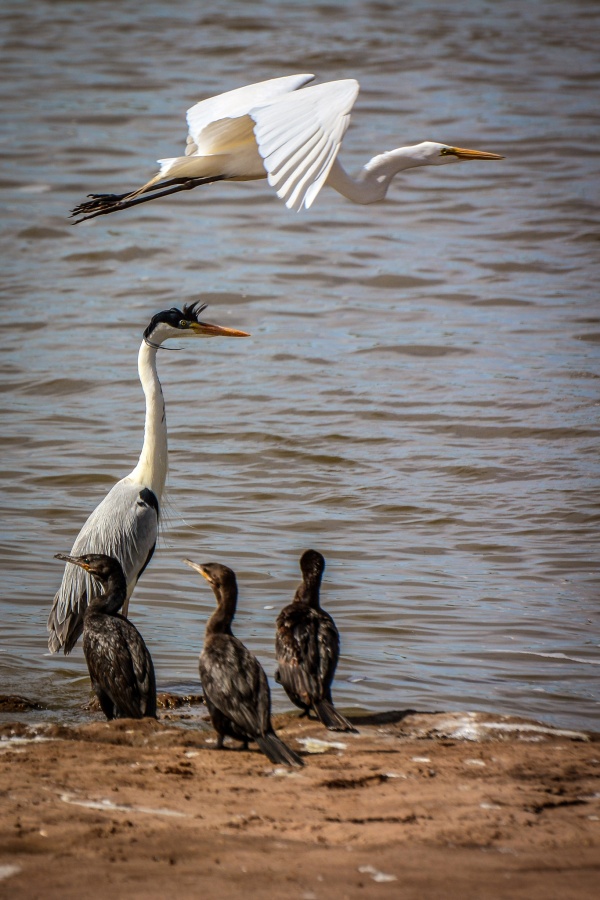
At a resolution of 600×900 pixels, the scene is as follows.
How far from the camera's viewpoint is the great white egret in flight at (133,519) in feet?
23.5

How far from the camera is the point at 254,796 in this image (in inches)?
183

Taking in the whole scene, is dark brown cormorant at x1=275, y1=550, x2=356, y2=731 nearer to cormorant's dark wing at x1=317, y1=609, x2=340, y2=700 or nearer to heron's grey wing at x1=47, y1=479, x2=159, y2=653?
cormorant's dark wing at x1=317, y1=609, x2=340, y2=700

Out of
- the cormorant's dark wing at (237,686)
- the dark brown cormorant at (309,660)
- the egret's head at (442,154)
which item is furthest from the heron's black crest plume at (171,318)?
the cormorant's dark wing at (237,686)

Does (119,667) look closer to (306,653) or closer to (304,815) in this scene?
(306,653)

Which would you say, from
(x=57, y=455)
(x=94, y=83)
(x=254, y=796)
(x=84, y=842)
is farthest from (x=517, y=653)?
(x=94, y=83)

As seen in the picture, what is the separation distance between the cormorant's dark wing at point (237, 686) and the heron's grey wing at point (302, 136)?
2.22m

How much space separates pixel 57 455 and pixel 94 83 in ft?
53.8

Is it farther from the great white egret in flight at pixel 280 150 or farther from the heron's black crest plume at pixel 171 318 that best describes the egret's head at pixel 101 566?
the heron's black crest plume at pixel 171 318

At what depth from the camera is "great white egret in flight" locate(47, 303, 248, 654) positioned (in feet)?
23.5

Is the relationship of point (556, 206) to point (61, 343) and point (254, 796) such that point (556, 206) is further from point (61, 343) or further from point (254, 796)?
point (254, 796)

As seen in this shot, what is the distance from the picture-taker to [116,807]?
4492 millimetres

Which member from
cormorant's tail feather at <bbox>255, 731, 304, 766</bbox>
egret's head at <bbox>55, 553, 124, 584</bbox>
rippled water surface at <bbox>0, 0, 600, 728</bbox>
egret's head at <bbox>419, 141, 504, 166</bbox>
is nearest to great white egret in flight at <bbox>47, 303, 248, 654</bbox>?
rippled water surface at <bbox>0, 0, 600, 728</bbox>

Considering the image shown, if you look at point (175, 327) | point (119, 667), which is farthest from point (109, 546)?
point (119, 667)

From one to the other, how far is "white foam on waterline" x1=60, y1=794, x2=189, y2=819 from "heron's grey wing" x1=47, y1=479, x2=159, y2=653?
2.52 metres
